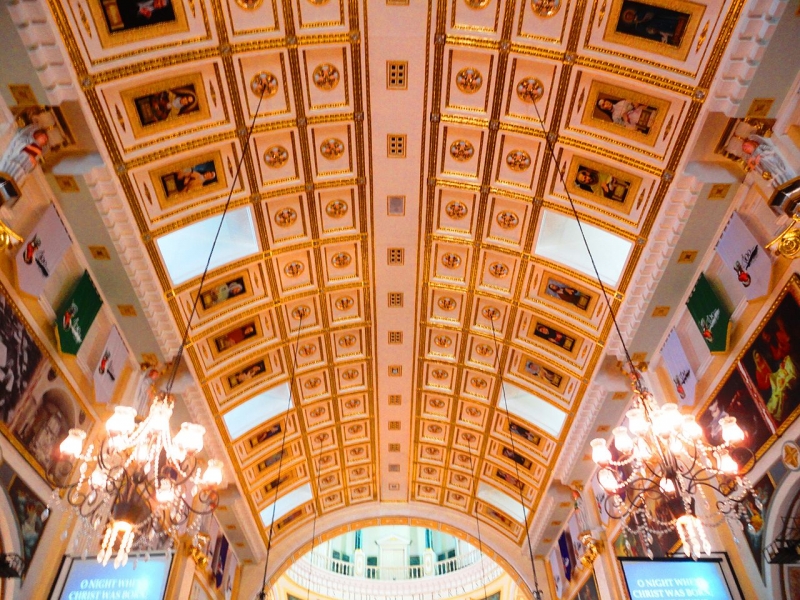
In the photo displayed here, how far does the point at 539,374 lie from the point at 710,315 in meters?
5.35

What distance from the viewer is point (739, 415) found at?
8.77m

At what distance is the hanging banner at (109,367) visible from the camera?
10055 mm

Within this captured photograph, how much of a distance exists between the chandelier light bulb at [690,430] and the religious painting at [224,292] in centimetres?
884

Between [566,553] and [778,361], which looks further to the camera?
[566,553]

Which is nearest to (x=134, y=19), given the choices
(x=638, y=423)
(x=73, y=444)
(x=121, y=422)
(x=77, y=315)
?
(x=77, y=315)

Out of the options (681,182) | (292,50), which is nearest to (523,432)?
(681,182)

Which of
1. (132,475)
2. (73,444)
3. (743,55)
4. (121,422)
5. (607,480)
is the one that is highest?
(743,55)

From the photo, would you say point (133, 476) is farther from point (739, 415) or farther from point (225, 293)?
point (739, 415)

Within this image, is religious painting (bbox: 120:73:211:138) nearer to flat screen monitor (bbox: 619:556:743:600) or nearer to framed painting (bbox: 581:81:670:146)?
framed painting (bbox: 581:81:670:146)

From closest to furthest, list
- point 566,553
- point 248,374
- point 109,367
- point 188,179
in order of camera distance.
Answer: point 188,179 → point 109,367 → point 248,374 → point 566,553

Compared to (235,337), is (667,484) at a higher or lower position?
lower

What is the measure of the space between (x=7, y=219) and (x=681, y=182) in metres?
9.97

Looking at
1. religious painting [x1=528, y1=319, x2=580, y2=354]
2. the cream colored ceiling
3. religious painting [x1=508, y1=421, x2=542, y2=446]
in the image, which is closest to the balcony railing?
religious painting [x1=508, y1=421, x2=542, y2=446]

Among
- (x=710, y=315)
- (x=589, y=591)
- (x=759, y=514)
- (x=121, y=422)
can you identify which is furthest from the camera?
(x=589, y=591)
